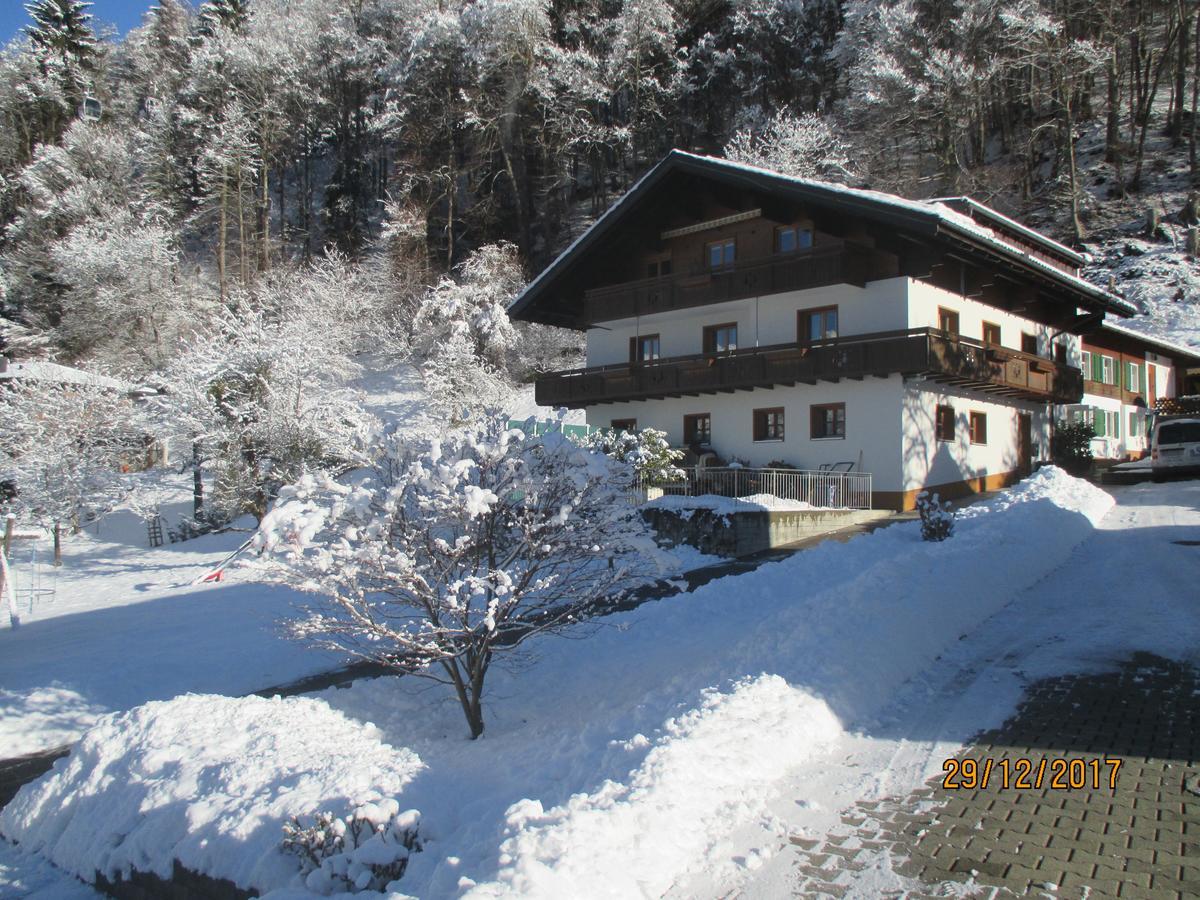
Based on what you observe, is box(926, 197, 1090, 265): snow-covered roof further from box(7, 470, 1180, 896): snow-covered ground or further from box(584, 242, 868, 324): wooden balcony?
box(7, 470, 1180, 896): snow-covered ground

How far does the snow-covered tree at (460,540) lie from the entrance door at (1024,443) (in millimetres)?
23032

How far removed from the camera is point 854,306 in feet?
76.0

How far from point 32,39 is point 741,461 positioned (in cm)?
5595

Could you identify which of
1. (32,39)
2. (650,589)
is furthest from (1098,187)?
(32,39)

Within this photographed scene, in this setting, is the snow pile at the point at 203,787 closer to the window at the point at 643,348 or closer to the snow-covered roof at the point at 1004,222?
the window at the point at 643,348

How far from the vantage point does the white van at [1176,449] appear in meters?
22.7

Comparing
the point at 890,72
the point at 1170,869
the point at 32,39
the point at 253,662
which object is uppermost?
the point at 32,39

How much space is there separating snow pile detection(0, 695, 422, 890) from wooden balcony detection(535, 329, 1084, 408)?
17.4 meters

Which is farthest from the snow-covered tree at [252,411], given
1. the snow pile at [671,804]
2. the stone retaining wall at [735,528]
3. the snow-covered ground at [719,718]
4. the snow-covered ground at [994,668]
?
the snow pile at [671,804]

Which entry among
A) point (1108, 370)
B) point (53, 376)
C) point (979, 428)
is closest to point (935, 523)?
point (979, 428)

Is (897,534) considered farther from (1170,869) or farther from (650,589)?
(1170,869)

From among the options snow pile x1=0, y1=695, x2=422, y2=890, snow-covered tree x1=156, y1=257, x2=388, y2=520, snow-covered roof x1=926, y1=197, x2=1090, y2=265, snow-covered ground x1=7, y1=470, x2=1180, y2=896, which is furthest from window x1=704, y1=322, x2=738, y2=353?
snow pile x1=0, y1=695, x2=422, y2=890

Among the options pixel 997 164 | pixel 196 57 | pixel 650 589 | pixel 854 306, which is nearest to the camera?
pixel 650 589

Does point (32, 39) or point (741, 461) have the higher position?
point (32, 39)
